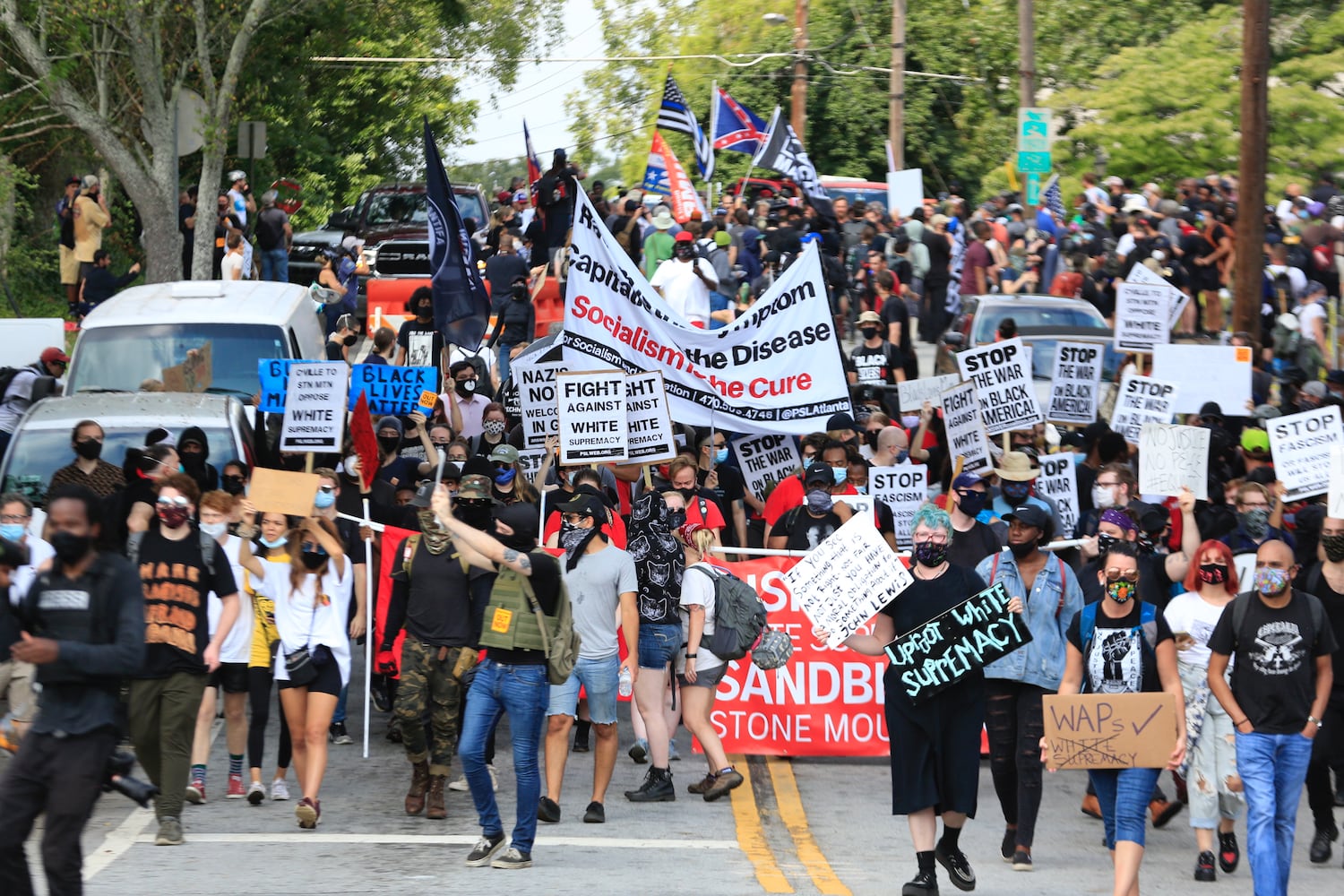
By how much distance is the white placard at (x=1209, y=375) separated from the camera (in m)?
16.1

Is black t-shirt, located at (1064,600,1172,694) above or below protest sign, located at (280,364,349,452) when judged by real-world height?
below

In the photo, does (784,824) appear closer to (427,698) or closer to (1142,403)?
(427,698)

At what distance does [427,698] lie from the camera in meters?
11.0

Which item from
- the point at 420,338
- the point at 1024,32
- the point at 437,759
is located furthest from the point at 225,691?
the point at 1024,32

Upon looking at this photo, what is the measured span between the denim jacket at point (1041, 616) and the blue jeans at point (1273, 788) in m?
1.35

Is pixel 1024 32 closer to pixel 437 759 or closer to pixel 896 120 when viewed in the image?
pixel 896 120

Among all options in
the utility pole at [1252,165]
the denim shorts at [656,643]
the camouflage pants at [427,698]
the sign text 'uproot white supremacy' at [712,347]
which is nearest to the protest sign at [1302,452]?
the sign text 'uproot white supremacy' at [712,347]

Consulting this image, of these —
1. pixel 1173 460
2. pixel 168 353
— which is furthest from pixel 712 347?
pixel 168 353

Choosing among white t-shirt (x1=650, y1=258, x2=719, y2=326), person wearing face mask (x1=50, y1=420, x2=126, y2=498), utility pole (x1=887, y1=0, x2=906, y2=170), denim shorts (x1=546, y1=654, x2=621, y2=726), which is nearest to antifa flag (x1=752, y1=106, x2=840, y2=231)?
white t-shirt (x1=650, y1=258, x2=719, y2=326)

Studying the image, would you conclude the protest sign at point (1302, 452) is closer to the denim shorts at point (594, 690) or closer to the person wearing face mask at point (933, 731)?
the person wearing face mask at point (933, 731)

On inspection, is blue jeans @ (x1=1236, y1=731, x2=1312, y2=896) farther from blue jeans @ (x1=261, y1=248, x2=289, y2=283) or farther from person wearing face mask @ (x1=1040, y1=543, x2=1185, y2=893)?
blue jeans @ (x1=261, y1=248, x2=289, y2=283)

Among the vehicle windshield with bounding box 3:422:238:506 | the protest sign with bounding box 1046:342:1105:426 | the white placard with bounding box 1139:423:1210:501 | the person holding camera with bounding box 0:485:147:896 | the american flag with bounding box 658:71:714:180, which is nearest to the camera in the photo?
the person holding camera with bounding box 0:485:147:896

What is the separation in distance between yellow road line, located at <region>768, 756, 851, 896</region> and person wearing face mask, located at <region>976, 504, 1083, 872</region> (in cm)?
107

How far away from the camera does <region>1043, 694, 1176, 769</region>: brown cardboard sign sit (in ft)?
29.1
